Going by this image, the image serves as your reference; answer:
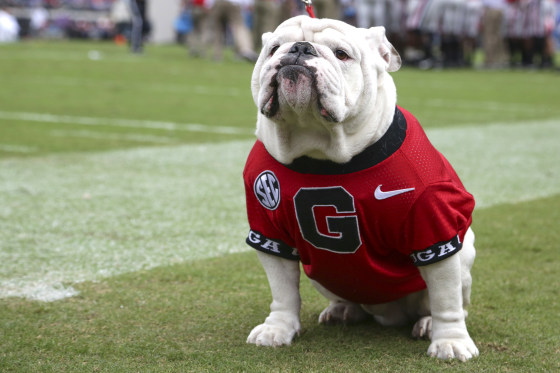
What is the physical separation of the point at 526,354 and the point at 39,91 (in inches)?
377

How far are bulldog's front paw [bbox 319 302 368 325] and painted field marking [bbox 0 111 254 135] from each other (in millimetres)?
4934

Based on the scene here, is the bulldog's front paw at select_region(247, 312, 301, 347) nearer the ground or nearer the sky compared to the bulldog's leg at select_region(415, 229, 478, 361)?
nearer the ground

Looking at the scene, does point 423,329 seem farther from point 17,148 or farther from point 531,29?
point 531,29

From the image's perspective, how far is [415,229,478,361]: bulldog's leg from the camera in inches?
101

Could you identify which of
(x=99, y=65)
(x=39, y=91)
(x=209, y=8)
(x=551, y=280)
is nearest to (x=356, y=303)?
(x=551, y=280)

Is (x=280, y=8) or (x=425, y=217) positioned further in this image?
(x=280, y=8)

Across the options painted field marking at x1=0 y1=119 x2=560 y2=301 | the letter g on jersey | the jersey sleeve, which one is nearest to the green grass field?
painted field marking at x1=0 y1=119 x2=560 y2=301

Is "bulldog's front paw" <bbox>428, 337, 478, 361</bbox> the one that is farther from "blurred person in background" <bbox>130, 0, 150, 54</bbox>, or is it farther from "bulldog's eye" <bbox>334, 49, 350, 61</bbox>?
"blurred person in background" <bbox>130, 0, 150, 54</bbox>

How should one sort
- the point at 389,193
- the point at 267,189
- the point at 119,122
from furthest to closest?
the point at 119,122, the point at 267,189, the point at 389,193

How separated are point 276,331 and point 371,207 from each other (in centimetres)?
54

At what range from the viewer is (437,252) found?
2.52 metres

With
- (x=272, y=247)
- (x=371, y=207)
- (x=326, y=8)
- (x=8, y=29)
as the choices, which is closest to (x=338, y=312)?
(x=272, y=247)

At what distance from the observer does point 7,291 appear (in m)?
3.19

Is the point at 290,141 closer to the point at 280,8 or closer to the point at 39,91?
the point at 39,91
